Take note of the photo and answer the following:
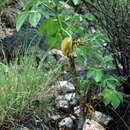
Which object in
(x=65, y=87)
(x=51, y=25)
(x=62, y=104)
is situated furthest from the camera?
(x=65, y=87)

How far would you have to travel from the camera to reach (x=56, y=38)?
5.18 feet

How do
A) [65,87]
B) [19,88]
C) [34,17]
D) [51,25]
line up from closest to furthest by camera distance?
[34,17]
[51,25]
[19,88]
[65,87]

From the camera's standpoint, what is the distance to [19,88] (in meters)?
2.01

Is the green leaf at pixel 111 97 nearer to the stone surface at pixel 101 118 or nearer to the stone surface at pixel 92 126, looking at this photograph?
the stone surface at pixel 92 126

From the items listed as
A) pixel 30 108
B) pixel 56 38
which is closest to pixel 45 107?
pixel 30 108

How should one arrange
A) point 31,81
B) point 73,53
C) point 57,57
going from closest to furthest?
point 73,53 → point 31,81 → point 57,57

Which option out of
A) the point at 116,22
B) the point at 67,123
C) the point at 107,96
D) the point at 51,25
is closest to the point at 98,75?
the point at 107,96

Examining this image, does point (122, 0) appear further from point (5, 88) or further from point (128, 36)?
point (5, 88)

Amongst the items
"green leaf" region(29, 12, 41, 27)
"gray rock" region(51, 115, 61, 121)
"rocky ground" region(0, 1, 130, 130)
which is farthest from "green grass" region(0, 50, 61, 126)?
"green leaf" region(29, 12, 41, 27)

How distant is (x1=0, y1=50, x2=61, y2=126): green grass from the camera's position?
188 centimetres

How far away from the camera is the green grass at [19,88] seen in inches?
73.9

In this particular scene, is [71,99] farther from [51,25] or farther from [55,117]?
[51,25]

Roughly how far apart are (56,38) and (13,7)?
287cm

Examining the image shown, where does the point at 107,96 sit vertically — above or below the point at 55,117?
above
